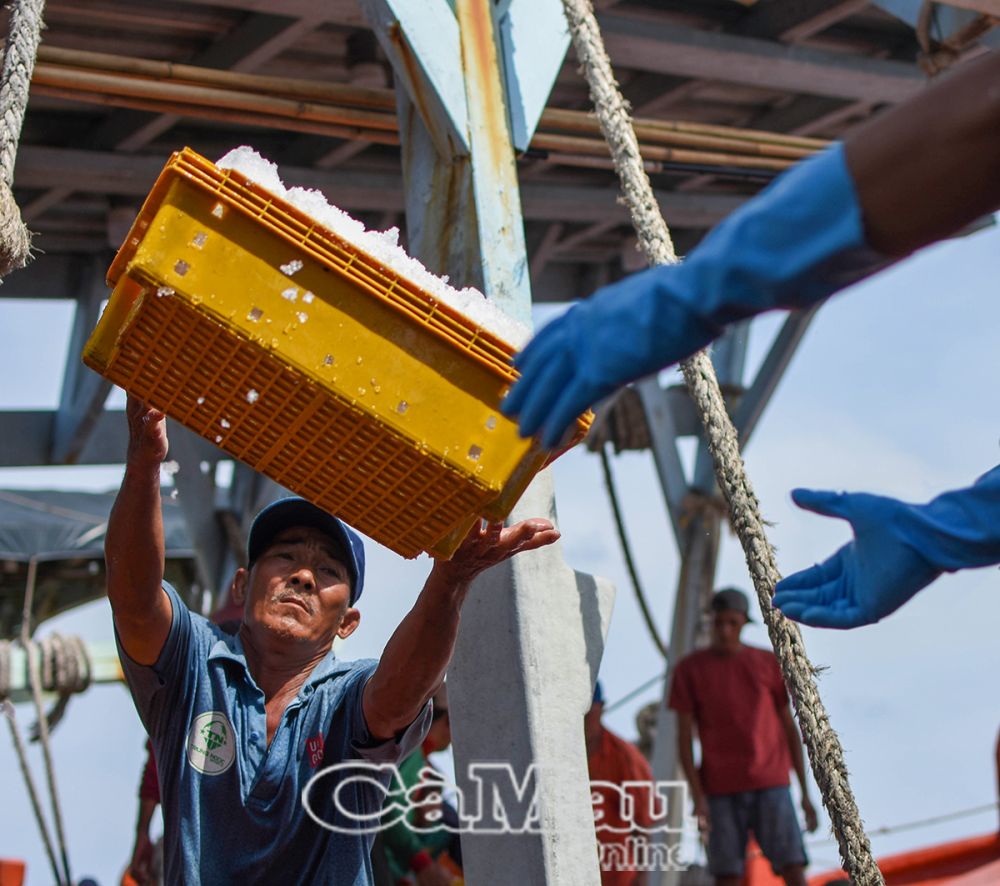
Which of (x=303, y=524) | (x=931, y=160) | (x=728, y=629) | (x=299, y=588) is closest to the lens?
(x=931, y=160)

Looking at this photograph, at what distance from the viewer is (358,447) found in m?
2.12

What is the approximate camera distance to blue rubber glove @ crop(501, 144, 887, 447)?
4.53 ft

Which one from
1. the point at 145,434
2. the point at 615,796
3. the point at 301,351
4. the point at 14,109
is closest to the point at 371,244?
the point at 301,351

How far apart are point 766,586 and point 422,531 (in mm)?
685

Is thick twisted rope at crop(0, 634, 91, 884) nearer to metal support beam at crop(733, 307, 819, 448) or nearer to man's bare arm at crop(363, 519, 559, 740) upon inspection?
metal support beam at crop(733, 307, 819, 448)

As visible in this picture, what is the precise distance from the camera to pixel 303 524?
8.46ft

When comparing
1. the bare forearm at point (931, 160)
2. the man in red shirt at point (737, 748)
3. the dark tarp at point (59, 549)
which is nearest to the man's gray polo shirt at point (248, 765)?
the bare forearm at point (931, 160)

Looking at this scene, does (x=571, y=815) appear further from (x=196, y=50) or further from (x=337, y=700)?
(x=196, y=50)

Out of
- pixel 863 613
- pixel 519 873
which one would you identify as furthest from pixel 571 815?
Result: pixel 863 613

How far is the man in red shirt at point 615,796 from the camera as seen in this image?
5559 mm

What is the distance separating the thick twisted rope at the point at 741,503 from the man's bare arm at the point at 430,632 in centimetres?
45

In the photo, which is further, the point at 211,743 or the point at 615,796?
the point at 615,796

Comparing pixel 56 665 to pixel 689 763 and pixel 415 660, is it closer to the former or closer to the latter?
pixel 689 763

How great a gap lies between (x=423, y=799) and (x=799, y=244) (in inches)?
145
